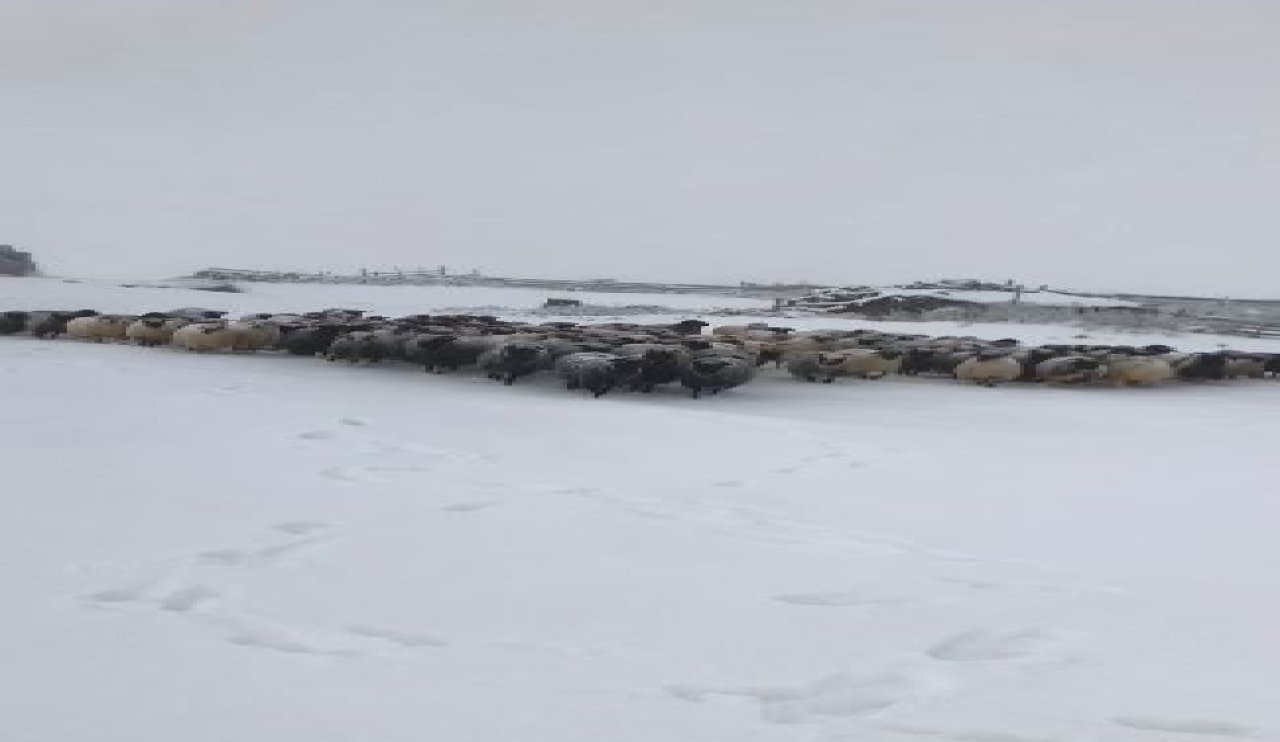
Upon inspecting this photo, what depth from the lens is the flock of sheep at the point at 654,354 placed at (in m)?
19.0

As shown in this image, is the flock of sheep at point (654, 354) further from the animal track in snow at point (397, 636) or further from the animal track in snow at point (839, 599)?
the animal track in snow at point (397, 636)

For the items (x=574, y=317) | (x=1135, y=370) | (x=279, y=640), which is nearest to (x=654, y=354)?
(x=1135, y=370)

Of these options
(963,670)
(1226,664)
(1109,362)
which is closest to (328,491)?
(963,670)

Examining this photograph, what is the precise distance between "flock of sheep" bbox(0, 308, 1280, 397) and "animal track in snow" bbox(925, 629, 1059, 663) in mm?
12560

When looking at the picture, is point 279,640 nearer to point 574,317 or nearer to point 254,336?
point 254,336

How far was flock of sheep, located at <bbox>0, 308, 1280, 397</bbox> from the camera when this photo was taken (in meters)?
19.0

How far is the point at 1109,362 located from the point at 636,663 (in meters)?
21.5

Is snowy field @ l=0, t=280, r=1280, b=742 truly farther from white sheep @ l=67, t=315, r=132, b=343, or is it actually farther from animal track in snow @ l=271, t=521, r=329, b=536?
white sheep @ l=67, t=315, r=132, b=343

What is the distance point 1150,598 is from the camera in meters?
6.31

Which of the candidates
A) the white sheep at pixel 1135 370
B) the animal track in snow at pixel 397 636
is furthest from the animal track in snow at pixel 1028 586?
the white sheep at pixel 1135 370

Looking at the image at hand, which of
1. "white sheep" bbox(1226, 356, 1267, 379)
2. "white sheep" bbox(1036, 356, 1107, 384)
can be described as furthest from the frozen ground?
"white sheep" bbox(1036, 356, 1107, 384)

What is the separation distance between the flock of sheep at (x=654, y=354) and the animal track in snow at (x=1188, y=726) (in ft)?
44.8

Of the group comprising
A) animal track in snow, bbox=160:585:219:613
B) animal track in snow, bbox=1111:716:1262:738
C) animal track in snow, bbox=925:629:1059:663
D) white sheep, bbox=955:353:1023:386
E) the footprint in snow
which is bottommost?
the footprint in snow

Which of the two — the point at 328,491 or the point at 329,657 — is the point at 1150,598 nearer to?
the point at 329,657
